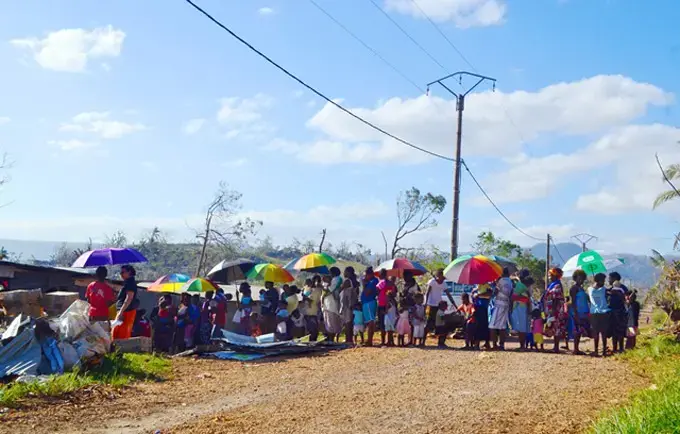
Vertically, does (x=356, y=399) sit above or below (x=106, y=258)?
below

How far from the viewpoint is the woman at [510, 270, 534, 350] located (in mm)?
15414

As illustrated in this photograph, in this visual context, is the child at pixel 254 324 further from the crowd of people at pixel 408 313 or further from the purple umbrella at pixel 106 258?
the purple umbrella at pixel 106 258

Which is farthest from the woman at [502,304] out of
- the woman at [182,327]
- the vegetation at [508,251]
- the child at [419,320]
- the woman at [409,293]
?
the vegetation at [508,251]

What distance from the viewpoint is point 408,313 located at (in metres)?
16.1

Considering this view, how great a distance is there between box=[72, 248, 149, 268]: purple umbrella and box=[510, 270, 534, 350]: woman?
8668 millimetres

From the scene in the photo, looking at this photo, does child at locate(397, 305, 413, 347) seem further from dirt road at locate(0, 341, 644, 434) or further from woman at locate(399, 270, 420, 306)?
dirt road at locate(0, 341, 644, 434)

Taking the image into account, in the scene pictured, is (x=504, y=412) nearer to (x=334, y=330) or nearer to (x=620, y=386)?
(x=620, y=386)

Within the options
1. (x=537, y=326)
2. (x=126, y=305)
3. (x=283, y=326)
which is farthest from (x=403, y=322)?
(x=126, y=305)

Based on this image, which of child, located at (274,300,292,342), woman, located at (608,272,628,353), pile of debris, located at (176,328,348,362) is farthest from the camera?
child, located at (274,300,292,342)

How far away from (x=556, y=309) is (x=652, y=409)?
313 inches

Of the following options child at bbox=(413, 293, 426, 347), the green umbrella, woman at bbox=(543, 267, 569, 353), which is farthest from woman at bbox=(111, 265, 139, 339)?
the green umbrella

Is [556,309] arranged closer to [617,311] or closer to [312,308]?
[617,311]

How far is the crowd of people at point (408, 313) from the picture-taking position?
14.4 meters

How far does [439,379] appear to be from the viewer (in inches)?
436
